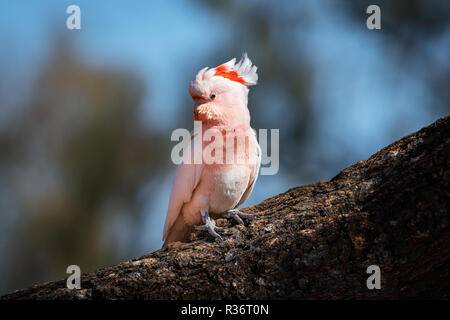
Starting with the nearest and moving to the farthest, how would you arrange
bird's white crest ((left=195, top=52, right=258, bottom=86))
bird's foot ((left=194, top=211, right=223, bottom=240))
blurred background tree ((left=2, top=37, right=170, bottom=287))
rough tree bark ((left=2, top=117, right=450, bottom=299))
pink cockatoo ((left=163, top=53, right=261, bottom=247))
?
rough tree bark ((left=2, top=117, right=450, bottom=299)) < bird's foot ((left=194, top=211, right=223, bottom=240)) < pink cockatoo ((left=163, top=53, right=261, bottom=247)) < bird's white crest ((left=195, top=52, right=258, bottom=86)) < blurred background tree ((left=2, top=37, right=170, bottom=287))

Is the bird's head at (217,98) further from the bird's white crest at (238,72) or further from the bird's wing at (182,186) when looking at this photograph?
the bird's wing at (182,186)

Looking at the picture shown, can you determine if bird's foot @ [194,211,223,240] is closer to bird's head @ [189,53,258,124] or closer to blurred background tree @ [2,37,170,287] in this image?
bird's head @ [189,53,258,124]

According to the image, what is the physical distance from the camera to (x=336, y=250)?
2.49 meters

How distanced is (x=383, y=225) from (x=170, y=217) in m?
1.52

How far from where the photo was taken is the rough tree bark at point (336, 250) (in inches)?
93.5

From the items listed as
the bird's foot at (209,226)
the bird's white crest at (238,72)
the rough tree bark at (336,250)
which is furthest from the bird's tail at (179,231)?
the bird's white crest at (238,72)

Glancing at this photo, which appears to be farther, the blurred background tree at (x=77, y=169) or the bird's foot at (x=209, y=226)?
the blurred background tree at (x=77, y=169)

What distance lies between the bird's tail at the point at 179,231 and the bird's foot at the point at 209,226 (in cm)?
29

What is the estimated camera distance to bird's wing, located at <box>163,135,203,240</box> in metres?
3.27

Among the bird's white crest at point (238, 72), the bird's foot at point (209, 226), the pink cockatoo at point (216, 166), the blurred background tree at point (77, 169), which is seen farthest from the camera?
the blurred background tree at point (77, 169)

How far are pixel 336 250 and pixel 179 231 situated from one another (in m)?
1.34

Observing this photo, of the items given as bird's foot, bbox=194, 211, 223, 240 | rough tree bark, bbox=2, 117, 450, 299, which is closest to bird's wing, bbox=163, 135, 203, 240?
bird's foot, bbox=194, 211, 223, 240

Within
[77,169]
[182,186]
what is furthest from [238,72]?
[77,169]
